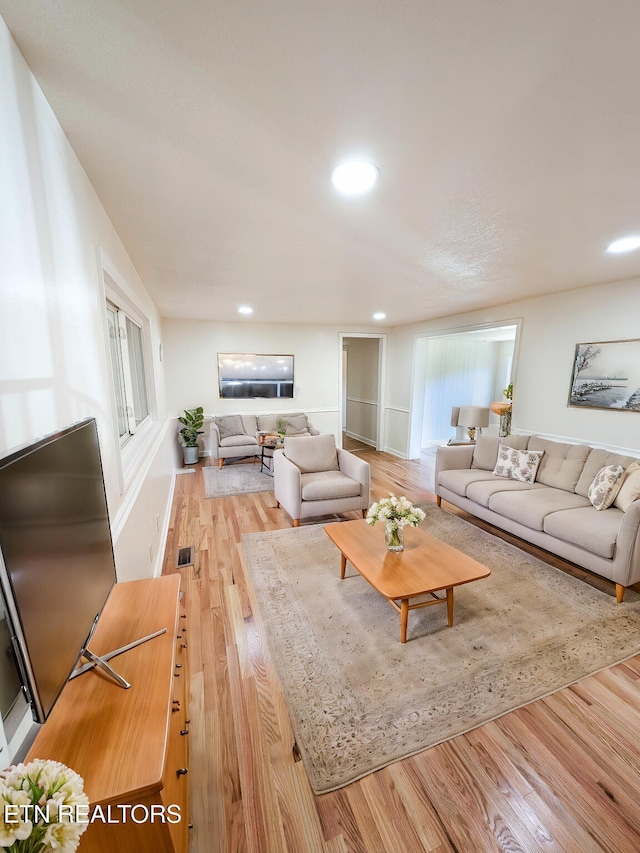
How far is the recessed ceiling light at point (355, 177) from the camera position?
144 cm

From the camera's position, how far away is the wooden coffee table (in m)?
1.92

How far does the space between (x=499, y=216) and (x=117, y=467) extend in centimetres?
242

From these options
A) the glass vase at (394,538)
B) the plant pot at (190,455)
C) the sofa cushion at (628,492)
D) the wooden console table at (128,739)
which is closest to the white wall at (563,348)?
the sofa cushion at (628,492)

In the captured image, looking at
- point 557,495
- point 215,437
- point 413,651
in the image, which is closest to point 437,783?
point 413,651

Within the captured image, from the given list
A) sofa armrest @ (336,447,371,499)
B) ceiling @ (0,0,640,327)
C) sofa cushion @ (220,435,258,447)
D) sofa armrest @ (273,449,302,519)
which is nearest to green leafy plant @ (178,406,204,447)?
sofa cushion @ (220,435,258,447)

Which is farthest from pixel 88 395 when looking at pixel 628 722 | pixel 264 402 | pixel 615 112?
pixel 264 402

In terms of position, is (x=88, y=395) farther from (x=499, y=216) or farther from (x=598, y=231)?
(x=598, y=231)

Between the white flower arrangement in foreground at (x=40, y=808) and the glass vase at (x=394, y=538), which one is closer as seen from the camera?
the white flower arrangement in foreground at (x=40, y=808)

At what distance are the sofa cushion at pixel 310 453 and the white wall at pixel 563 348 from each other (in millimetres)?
2383

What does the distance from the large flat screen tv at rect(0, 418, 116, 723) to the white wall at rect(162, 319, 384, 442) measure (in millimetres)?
4940

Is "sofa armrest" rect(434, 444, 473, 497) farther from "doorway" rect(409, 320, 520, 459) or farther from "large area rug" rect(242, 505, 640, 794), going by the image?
"doorway" rect(409, 320, 520, 459)

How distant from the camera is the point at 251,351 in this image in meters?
6.03

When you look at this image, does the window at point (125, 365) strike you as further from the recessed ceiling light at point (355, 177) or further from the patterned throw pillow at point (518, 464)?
the patterned throw pillow at point (518, 464)

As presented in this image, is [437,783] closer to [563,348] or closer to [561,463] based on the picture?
[561,463]
